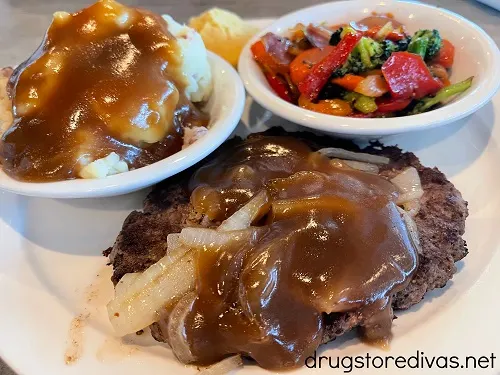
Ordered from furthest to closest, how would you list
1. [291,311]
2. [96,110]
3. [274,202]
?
[96,110]
[274,202]
[291,311]

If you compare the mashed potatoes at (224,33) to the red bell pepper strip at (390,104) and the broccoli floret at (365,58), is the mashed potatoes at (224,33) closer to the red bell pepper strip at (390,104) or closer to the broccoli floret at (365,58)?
the broccoli floret at (365,58)

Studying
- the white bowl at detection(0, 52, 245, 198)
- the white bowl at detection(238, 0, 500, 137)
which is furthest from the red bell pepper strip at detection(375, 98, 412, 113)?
the white bowl at detection(0, 52, 245, 198)

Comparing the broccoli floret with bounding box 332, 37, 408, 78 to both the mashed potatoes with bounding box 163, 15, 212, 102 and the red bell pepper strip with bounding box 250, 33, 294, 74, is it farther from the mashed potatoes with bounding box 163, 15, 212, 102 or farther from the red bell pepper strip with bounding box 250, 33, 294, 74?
the mashed potatoes with bounding box 163, 15, 212, 102

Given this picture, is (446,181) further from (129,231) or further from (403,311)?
(129,231)

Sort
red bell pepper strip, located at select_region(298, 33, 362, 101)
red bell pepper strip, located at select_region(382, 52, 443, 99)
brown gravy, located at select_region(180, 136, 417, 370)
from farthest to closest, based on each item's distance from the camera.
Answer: red bell pepper strip, located at select_region(298, 33, 362, 101) → red bell pepper strip, located at select_region(382, 52, 443, 99) → brown gravy, located at select_region(180, 136, 417, 370)

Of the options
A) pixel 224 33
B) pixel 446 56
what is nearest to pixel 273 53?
pixel 224 33

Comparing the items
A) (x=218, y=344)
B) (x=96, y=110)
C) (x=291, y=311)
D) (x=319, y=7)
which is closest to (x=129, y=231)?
(x=96, y=110)
